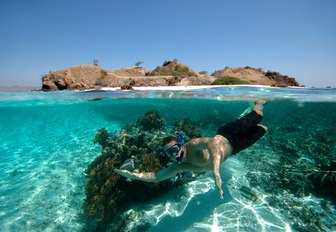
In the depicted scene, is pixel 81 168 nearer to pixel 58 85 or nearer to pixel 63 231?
pixel 63 231

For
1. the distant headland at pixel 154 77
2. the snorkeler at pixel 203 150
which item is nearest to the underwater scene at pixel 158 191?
the snorkeler at pixel 203 150

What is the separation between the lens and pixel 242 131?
5840 mm

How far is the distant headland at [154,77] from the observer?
807 inches

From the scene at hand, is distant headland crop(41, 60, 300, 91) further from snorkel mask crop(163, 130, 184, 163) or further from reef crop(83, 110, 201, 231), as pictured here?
snorkel mask crop(163, 130, 184, 163)

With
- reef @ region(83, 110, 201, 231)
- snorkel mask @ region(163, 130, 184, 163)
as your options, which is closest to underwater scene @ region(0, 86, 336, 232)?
reef @ region(83, 110, 201, 231)

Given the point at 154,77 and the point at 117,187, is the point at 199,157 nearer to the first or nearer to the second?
the point at 117,187

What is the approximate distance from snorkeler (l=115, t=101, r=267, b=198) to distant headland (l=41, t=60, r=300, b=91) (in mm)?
12115

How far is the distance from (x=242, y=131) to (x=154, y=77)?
17.4 m

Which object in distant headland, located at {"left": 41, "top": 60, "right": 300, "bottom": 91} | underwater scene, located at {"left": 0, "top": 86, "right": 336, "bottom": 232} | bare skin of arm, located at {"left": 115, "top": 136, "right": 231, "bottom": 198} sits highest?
distant headland, located at {"left": 41, "top": 60, "right": 300, "bottom": 91}

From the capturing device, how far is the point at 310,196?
691cm

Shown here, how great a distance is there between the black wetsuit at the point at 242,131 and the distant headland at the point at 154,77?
11.8 metres

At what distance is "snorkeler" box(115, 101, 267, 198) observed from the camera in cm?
372

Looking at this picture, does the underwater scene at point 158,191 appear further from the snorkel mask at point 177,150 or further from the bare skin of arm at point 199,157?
the snorkel mask at point 177,150

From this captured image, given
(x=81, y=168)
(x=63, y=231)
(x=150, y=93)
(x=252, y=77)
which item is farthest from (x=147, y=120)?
(x=252, y=77)
